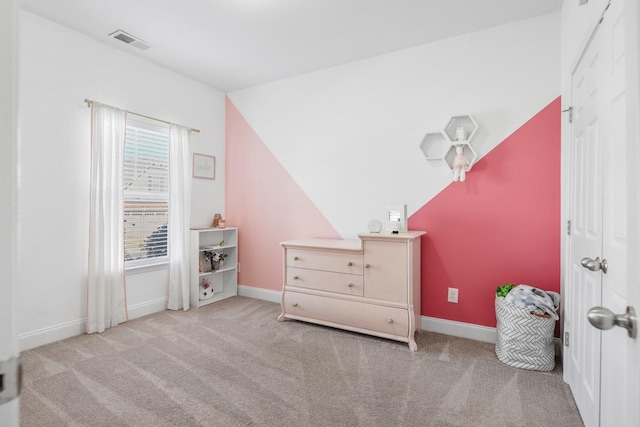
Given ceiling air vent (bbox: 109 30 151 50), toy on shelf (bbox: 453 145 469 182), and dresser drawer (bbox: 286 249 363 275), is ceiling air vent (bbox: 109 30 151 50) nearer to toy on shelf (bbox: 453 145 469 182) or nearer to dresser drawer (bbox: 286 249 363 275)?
dresser drawer (bbox: 286 249 363 275)

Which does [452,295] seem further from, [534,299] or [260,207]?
[260,207]

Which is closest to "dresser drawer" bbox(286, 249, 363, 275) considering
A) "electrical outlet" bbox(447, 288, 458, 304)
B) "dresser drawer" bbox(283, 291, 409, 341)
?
"dresser drawer" bbox(283, 291, 409, 341)

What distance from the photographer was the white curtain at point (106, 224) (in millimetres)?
2965

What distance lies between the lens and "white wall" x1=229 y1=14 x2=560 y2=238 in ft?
8.80

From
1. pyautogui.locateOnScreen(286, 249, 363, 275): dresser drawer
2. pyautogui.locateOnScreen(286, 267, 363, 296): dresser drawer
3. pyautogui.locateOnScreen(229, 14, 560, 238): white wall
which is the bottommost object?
pyautogui.locateOnScreen(286, 267, 363, 296): dresser drawer

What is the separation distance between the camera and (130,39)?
3.02m

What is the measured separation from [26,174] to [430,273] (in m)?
3.51

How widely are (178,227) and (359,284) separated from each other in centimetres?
214

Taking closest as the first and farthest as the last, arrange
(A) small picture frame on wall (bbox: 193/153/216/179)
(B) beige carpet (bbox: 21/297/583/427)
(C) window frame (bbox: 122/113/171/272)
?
(B) beige carpet (bbox: 21/297/583/427) < (C) window frame (bbox: 122/113/171/272) < (A) small picture frame on wall (bbox: 193/153/216/179)

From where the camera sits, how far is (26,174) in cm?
262

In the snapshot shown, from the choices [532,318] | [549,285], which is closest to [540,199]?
[549,285]

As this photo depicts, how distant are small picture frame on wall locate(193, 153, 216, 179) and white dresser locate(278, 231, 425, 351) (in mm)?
1551

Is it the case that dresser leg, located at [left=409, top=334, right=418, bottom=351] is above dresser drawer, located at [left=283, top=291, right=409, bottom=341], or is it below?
below

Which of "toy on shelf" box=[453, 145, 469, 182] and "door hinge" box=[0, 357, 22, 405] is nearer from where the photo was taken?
"door hinge" box=[0, 357, 22, 405]
